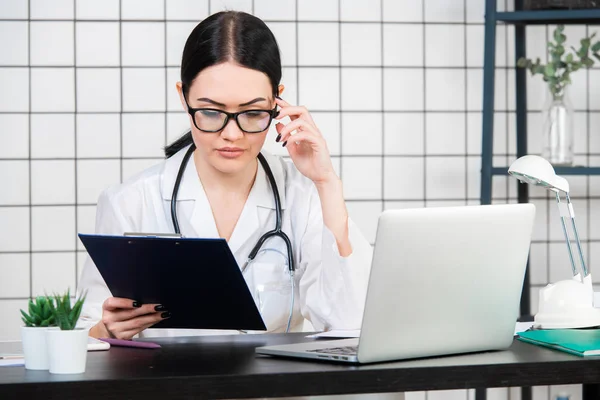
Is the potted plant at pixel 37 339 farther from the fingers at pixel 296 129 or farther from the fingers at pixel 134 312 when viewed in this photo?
the fingers at pixel 296 129

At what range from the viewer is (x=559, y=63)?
285 centimetres

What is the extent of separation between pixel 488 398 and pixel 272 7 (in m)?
1.60

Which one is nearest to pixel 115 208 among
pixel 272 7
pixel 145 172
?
pixel 145 172

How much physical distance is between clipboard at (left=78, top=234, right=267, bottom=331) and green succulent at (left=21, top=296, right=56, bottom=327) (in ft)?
0.58

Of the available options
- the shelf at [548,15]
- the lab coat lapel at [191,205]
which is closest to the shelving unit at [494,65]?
the shelf at [548,15]

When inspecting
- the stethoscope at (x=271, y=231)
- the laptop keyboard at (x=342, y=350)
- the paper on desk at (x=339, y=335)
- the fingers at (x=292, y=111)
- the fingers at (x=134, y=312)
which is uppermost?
the fingers at (x=292, y=111)

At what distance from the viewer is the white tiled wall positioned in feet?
9.56

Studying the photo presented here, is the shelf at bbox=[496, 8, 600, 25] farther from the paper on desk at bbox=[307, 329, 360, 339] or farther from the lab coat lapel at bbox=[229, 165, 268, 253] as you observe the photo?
the paper on desk at bbox=[307, 329, 360, 339]

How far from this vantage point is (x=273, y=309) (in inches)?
82.0

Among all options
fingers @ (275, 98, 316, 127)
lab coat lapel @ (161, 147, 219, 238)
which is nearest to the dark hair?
fingers @ (275, 98, 316, 127)

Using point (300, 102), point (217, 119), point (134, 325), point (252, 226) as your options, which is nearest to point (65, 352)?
point (134, 325)

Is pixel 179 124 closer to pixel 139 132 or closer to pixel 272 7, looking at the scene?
pixel 139 132

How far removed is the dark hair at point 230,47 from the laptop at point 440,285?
84 cm

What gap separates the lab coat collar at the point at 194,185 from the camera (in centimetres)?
211
